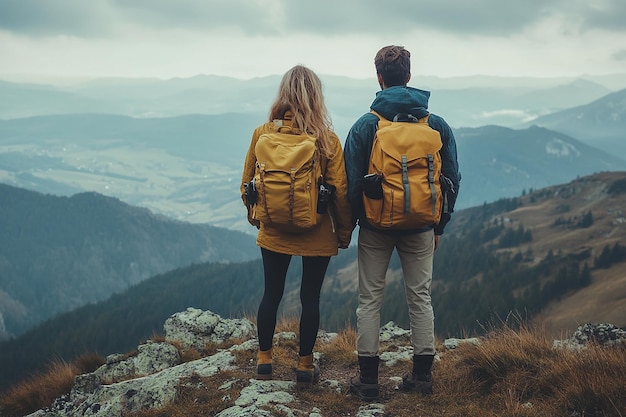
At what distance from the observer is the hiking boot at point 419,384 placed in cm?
670

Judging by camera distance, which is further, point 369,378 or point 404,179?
point 369,378

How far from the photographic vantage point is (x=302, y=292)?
6816 mm

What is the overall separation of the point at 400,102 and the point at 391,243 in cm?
172

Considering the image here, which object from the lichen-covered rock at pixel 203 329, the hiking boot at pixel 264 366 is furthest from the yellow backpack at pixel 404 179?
the lichen-covered rock at pixel 203 329

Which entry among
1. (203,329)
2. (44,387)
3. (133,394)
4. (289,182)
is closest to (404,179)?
(289,182)

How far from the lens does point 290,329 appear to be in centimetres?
1062

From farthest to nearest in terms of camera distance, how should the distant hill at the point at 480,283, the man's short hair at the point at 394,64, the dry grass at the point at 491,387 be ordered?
the distant hill at the point at 480,283, the man's short hair at the point at 394,64, the dry grass at the point at 491,387

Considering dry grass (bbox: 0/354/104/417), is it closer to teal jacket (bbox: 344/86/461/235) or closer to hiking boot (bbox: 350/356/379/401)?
hiking boot (bbox: 350/356/379/401)

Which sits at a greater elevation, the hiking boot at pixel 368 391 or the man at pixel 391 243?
the man at pixel 391 243

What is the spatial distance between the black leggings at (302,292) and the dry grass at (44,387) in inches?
185

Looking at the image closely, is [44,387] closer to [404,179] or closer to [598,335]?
[404,179]

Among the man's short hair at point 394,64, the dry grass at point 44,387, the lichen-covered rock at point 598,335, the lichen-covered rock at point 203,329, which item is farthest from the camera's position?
the lichen-covered rock at point 203,329

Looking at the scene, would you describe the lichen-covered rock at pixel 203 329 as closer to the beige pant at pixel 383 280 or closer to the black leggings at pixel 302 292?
the black leggings at pixel 302 292

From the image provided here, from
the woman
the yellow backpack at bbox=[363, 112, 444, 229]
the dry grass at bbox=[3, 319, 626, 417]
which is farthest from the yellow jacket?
the dry grass at bbox=[3, 319, 626, 417]
